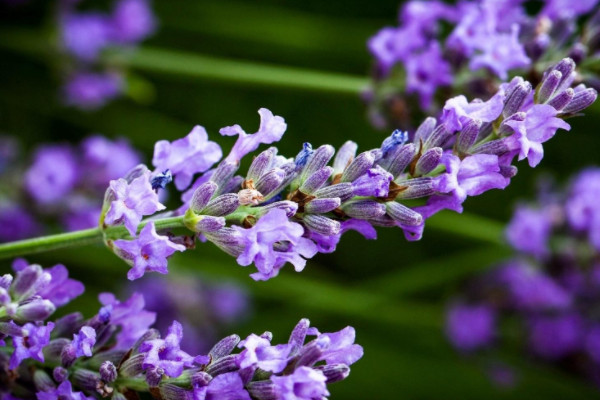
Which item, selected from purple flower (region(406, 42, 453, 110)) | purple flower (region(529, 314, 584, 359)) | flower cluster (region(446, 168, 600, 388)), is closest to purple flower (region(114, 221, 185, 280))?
purple flower (region(406, 42, 453, 110))

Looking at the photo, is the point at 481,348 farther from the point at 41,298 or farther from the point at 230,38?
the point at 41,298

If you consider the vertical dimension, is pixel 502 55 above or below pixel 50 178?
above

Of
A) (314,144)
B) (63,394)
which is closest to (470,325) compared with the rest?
(314,144)

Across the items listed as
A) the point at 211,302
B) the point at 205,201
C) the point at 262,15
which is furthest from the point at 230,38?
the point at 205,201

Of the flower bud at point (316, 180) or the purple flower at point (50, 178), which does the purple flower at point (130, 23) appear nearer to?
the purple flower at point (50, 178)

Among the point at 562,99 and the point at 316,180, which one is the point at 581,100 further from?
the point at 316,180

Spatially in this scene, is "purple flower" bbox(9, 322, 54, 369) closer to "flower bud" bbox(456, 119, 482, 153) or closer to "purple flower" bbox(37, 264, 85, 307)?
"purple flower" bbox(37, 264, 85, 307)

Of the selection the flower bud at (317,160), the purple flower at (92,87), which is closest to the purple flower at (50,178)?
the purple flower at (92,87)
